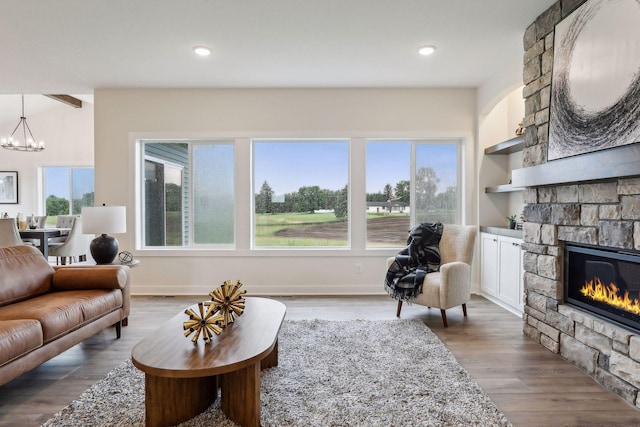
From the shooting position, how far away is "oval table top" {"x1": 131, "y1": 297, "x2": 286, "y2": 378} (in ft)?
5.06

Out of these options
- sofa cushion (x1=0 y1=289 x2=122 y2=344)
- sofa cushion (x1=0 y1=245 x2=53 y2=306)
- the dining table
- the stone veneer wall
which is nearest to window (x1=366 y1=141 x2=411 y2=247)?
the stone veneer wall

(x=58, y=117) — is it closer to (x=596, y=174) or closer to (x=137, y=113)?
(x=137, y=113)

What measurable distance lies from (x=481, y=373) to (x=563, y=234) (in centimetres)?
119

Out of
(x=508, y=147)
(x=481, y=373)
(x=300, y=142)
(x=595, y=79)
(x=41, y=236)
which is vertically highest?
(x=300, y=142)

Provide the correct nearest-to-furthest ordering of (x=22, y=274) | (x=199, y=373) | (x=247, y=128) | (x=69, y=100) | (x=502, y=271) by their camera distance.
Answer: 1. (x=199, y=373)
2. (x=22, y=274)
3. (x=502, y=271)
4. (x=247, y=128)
5. (x=69, y=100)

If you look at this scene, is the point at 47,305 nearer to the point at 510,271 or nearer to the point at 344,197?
the point at 344,197

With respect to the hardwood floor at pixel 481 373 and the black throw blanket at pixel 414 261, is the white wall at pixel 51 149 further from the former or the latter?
the black throw blanket at pixel 414 261

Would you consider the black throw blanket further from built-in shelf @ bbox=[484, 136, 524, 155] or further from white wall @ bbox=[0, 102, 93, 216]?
white wall @ bbox=[0, 102, 93, 216]

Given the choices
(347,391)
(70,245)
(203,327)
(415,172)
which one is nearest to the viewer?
(203,327)

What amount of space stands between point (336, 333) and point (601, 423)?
1789 millimetres

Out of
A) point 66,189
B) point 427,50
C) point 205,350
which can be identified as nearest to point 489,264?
point 427,50

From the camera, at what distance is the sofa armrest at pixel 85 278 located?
2.85 m

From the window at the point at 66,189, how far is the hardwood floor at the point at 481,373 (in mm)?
5503

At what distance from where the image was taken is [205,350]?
5.66ft
